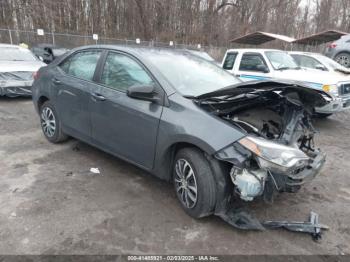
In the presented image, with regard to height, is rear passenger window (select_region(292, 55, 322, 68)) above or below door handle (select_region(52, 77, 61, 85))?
above

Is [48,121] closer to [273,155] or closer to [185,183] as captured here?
[185,183]

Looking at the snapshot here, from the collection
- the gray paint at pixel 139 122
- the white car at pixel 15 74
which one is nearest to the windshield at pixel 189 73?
the gray paint at pixel 139 122

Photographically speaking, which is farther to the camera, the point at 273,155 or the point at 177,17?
the point at 177,17

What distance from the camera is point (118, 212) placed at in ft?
10.5

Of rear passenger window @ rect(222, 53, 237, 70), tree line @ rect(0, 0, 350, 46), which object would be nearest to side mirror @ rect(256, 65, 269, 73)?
rear passenger window @ rect(222, 53, 237, 70)

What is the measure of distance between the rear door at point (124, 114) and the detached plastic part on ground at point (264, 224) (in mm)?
1054

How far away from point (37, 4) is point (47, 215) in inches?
784

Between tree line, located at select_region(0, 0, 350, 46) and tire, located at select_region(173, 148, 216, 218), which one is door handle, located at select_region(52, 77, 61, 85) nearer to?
tire, located at select_region(173, 148, 216, 218)

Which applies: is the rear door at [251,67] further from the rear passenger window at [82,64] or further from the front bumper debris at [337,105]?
the rear passenger window at [82,64]

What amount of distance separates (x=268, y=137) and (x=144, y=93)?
4.48 ft

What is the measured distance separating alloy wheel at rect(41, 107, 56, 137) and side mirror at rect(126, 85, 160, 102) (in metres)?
2.21

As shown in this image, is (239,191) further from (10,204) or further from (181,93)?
(10,204)

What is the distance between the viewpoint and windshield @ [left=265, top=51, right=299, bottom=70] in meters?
8.02

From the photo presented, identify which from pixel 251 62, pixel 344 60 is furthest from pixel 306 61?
pixel 344 60
